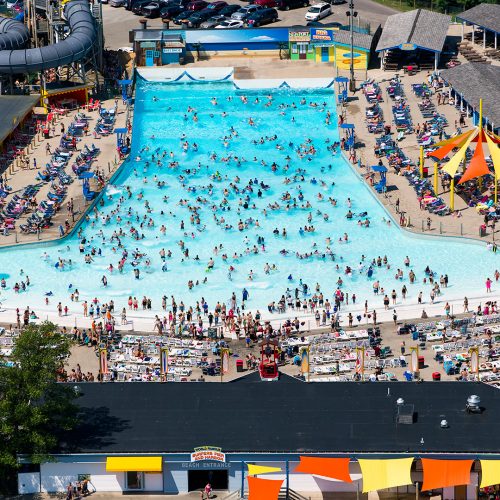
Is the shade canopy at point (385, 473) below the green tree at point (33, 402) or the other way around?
below

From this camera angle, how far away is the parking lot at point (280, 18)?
120938 mm

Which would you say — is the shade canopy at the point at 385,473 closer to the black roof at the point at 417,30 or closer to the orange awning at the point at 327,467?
the orange awning at the point at 327,467

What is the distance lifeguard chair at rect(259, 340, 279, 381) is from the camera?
64.2m

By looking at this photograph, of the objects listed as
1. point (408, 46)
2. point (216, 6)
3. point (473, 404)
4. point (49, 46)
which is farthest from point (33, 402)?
point (216, 6)

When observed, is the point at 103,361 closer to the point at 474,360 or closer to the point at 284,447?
the point at 284,447

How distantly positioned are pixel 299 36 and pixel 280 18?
7819mm

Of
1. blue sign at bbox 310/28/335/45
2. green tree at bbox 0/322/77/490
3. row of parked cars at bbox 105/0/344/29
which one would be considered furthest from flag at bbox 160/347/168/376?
row of parked cars at bbox 105/0/344/29

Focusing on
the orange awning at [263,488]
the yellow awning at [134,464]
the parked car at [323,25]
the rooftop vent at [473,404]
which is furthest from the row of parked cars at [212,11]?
the orange awning at [263,488]

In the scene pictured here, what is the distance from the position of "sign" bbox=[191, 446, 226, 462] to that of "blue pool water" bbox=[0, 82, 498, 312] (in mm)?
20064

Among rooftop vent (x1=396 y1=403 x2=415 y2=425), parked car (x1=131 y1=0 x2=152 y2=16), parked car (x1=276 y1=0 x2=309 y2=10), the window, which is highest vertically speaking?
parked car (x1=131 y1=0 x2=152 y2=16)

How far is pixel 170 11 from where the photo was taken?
123 m

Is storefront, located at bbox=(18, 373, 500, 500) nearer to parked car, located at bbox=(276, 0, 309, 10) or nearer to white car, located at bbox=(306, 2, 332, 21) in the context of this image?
white car, located at bbox=(306, 2, 332, 21)

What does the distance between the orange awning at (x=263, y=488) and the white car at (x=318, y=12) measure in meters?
68.4

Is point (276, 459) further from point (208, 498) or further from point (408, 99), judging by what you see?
point (408, 99)
